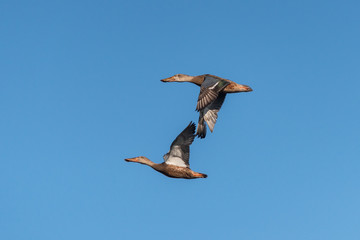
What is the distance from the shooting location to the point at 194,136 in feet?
94.9

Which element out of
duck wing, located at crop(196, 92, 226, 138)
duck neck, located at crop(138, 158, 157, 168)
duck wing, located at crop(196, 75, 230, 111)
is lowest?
duck neck, located at crop(138, 158, 157, 168)

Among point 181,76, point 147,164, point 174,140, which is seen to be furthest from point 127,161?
point 181,76

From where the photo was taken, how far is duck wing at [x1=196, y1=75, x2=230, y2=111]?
28.0 metres

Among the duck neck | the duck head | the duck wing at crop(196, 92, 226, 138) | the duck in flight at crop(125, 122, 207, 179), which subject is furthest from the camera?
the duck wing at crop(196, 92, 226, 138)

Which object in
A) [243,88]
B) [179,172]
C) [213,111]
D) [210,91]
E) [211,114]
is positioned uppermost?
[243,88]

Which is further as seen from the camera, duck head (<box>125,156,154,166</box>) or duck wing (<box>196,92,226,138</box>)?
duck wing (<box>196,92,226,138</box>)

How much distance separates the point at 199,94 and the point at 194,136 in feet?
5.92

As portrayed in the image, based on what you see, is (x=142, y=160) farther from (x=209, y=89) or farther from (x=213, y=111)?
(x=209, y=89)

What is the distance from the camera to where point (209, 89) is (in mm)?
28797

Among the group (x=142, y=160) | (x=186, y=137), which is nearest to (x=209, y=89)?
(x=186, y=137)

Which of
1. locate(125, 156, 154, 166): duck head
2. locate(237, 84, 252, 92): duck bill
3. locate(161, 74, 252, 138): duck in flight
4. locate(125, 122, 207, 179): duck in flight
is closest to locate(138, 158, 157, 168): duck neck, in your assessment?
locate(125, 156, 154, 166): duck head

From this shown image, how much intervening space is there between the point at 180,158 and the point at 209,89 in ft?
10.2

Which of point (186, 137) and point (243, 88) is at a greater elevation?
point (243, 88)

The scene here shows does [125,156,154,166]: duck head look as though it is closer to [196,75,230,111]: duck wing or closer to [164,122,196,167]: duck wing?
[164,122,196,167]: duck wing
